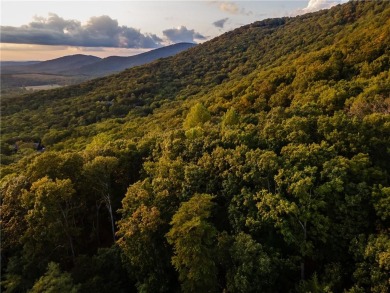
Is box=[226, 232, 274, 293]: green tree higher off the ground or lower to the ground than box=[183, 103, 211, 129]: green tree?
lower

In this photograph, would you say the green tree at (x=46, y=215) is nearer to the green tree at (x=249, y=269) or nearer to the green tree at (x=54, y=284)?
the green tree at (x=54, y=284)

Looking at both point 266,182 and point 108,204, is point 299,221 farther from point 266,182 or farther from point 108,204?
point 108,204

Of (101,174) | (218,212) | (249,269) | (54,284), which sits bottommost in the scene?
(54,284)

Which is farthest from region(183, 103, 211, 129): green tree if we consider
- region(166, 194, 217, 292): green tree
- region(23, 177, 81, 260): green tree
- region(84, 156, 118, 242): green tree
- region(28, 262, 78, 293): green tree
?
region(28, 262, 78, 293): green tree

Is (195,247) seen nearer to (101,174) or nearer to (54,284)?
(54,284)

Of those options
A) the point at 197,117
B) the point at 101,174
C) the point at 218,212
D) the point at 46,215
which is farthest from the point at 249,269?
the point at 197,117

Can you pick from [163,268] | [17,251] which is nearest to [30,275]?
[17,251]

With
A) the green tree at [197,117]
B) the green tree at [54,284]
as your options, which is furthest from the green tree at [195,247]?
the green tree at [197,117]

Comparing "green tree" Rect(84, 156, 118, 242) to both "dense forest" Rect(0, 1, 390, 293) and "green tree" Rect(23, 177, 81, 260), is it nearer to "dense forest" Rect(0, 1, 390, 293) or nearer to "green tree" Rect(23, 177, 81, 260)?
"dense forest" Rect(0, 1, 390, 293)
